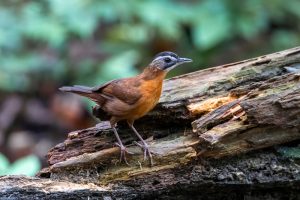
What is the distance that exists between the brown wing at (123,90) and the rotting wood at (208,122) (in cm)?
18

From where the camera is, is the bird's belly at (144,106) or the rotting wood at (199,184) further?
the bird's belly at (144,106)

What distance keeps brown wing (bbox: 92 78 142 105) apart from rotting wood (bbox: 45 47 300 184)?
0.60ft

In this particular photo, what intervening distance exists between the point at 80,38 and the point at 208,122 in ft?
13.7

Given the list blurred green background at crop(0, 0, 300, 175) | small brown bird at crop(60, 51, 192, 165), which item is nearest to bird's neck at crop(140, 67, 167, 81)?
small brown bird at crop(60, 51, 192, 165)

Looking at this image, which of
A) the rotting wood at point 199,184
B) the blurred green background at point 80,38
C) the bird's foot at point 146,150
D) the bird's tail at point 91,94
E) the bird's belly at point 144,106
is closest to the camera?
the rotting wood at point 199,184

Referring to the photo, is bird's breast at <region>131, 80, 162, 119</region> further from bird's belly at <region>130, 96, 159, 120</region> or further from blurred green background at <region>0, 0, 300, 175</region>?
blurred green background at <region>0, 0, 300, 175</region>

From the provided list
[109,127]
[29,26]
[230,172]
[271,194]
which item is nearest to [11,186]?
[109,127]

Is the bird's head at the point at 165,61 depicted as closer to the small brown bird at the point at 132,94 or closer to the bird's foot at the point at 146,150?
the small brown bird at the point at 132,94

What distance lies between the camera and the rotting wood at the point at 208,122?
11.2 ft

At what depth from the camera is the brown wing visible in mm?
3875

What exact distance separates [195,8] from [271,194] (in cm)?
428

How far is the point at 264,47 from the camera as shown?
8281 mm

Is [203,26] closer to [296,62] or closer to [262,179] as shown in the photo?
[296,62]

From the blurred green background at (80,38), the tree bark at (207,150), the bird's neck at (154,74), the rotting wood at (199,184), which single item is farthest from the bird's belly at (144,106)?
the blurred green background at (80,38)
